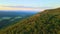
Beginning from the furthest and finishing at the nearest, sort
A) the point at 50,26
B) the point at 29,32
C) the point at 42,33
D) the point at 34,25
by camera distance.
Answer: the point at 34,25
the point at 50,26
the point at 29,32
the point at 42,33

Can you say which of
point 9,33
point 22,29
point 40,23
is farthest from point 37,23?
point 9,33

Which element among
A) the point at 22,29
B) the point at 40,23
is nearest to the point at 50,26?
the point at 40,23

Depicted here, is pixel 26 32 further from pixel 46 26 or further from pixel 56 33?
pixel 56 33

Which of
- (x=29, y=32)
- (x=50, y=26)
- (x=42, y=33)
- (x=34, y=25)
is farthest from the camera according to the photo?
(x=34, y=25)

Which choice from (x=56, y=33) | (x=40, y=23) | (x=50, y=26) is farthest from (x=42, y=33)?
(x=40, y=23)

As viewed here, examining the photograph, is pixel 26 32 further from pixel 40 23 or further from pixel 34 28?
pixel 40 23

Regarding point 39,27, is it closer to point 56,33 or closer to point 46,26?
point 46,26

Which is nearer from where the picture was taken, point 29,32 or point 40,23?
point 29,32
